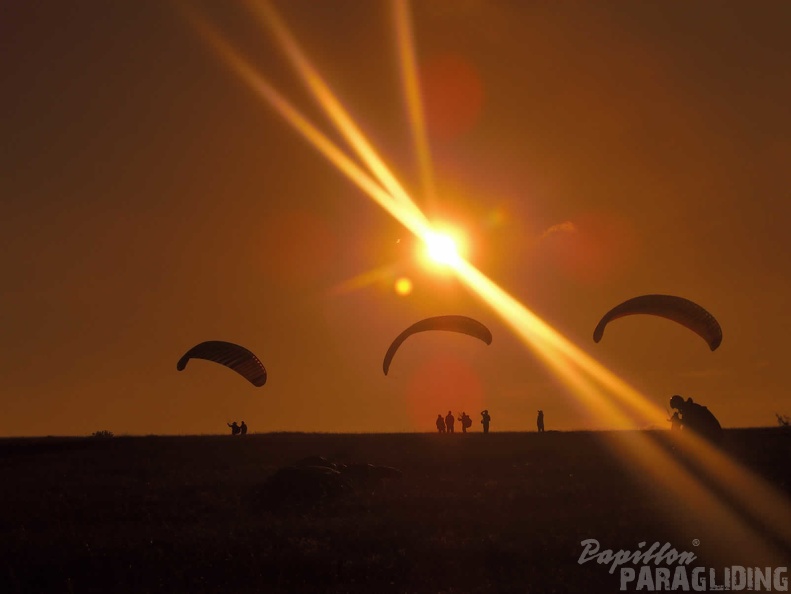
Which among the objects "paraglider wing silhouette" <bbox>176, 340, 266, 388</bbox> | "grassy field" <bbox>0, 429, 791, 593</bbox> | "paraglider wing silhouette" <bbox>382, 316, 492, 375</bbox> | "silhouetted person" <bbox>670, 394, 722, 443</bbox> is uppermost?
"paraglider wing silhouette" <bbox>382, 316, 492, 375</bbox>

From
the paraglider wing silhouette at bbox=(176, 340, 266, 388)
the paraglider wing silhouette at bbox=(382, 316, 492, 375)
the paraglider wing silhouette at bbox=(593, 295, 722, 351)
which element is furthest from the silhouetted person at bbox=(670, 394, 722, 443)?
the paraglider wing silhouette at bbox=(176, 340, 266, 388)

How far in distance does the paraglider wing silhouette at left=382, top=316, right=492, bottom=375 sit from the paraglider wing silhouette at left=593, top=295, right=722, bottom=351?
6.86 meters

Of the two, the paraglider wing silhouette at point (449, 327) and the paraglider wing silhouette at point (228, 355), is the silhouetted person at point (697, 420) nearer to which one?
the paraglider wing silhouette at point (449, 327)

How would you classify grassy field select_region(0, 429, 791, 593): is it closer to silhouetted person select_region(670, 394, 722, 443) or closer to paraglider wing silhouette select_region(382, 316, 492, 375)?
silhouetted person select_region(670, 394, 722, 443)

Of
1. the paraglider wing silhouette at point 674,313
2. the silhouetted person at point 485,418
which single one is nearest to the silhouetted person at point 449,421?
the silhouetted person at point 485,418

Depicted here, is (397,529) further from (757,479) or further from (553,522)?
(757,479)

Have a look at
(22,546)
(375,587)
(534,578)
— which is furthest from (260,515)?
(534,578)

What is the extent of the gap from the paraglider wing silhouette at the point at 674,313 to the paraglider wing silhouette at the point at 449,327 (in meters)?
6.86

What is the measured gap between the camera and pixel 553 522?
23656 mm

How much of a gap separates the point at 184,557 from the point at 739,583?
1325 centimetres

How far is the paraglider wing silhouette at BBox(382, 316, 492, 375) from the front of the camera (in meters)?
40.4

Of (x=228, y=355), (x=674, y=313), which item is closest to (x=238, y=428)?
(x=228, y=355)

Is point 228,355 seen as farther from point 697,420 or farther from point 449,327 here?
point 697,420

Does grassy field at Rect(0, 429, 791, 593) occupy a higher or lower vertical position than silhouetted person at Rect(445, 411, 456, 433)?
lower
